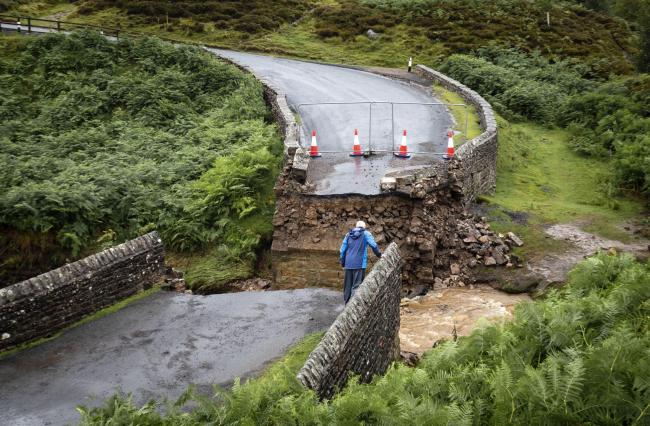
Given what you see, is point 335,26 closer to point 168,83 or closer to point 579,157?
point 168,83

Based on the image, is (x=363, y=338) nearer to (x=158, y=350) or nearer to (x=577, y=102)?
(x=158, y=350)

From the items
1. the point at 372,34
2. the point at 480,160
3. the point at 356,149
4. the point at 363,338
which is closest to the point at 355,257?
the point at 363,338

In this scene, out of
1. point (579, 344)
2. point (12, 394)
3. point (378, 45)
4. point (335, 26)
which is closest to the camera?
point (579, 344)

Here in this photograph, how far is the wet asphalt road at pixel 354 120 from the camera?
16.4m

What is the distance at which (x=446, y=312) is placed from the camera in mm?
13852

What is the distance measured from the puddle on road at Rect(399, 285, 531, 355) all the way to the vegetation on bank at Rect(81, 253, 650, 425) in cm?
485

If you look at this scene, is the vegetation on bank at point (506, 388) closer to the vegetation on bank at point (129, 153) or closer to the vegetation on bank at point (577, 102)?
the vegetation on bank at point (129, 153)

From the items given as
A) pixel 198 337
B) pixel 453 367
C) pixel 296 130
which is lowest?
pixel 198 337

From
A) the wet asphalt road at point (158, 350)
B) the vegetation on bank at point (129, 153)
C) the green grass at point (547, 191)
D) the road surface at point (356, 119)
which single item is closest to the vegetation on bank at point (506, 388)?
the wet asphalt road at point (158, 350)

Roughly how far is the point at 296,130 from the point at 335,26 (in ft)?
77.6

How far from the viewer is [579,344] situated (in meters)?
→ 6.61

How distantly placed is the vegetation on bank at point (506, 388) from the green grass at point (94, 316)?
3812 mm

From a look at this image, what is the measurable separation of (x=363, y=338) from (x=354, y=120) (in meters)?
13.9

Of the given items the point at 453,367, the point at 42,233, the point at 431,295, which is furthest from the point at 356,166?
the point at 453,367
